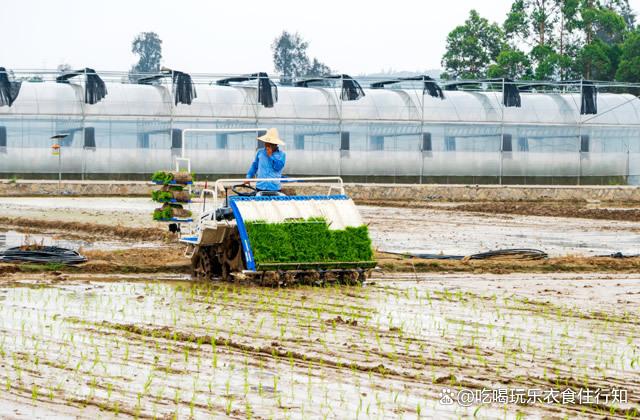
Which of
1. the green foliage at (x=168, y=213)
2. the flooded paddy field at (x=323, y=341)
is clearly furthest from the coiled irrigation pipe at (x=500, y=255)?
the green foliage at (x=168, y=213)

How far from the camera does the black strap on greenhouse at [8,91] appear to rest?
1686 inches

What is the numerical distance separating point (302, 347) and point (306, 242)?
493 cm

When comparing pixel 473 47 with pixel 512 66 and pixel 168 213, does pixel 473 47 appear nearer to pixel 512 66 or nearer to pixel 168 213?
pixel 512 66

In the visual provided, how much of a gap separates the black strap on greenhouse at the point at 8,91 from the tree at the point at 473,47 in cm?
3734

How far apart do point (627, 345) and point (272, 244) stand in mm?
5636

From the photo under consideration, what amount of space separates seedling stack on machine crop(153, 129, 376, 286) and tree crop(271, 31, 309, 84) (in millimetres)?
97839

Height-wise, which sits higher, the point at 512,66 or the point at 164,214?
the point at 512,66

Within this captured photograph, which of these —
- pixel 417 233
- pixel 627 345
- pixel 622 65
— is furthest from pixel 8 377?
pixel 622 65

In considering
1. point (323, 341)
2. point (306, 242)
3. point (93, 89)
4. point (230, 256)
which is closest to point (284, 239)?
point (306, 242)

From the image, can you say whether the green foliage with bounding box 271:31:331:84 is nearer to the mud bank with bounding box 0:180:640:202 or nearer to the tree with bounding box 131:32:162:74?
the tree with bounding box 131:32:162:74

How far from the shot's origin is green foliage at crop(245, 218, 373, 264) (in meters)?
14.6

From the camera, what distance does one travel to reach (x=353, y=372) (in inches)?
349

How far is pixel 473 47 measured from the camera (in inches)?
2901

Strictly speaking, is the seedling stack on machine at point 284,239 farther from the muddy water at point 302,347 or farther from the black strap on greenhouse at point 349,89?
the black strap on greenhouse at point 349,89
